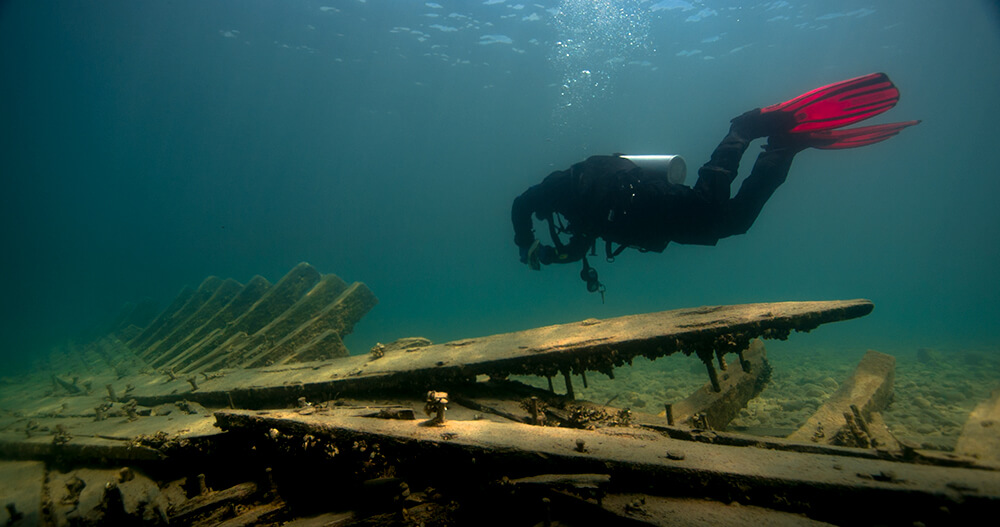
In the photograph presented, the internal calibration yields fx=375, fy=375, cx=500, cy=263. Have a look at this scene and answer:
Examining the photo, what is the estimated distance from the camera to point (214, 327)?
8922mm

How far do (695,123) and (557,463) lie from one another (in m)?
74.7

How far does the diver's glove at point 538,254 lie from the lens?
16.9ft

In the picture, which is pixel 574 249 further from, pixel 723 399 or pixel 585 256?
pixel 723 399

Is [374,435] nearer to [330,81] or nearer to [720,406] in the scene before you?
[720,406]

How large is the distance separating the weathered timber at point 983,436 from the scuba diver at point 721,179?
2.26m

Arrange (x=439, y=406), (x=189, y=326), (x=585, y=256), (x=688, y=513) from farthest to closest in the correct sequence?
(x=189, y=326) → (x=585, y=256) → (x=439, y=406) → (x=688, y=513)

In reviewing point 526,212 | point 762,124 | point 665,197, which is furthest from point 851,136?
point 526,212

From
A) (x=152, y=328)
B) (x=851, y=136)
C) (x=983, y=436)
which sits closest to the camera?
(x=983, y=436)

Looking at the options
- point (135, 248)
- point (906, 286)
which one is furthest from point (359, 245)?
point (906, 286)

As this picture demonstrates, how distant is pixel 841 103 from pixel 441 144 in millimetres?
73833

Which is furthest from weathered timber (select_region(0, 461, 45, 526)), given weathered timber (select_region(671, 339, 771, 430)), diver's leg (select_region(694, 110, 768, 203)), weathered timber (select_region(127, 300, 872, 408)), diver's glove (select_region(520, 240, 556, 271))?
diver's leg (select_region(694, 110, 768, 203))

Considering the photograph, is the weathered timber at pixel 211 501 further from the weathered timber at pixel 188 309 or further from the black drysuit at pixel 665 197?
the weathered timber at pixel 188 309

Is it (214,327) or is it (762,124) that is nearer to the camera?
(762,124)

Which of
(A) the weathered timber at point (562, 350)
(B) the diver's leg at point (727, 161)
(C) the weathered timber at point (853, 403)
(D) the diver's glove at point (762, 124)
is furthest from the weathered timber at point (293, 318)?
(D) the diver's glove at point (762, 124)
